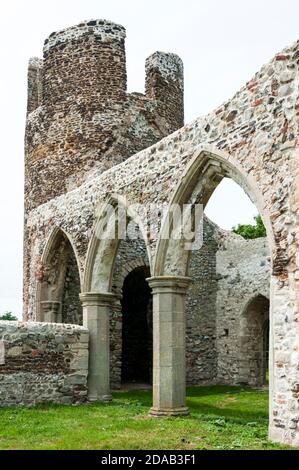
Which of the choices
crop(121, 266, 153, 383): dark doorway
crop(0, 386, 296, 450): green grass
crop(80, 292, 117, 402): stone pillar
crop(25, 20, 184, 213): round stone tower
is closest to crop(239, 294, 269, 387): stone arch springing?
crop(121, 266, 153, 383): dark doorway

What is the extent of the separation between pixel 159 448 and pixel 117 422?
2.04 metres

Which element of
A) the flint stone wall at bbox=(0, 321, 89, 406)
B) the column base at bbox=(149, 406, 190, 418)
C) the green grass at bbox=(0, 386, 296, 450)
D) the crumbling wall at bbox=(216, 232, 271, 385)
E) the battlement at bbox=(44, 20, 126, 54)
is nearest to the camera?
the green grass at bbox=(0, 386, 296, 450)

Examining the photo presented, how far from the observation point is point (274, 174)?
25.6ft

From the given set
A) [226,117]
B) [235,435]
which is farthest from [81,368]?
[226,117]

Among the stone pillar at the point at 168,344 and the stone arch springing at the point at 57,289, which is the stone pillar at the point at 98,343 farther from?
the stone arch springing at the point at 57,289

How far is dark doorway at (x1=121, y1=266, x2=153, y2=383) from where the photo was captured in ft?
58.6

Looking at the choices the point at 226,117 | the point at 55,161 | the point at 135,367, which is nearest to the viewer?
the point at 226,117

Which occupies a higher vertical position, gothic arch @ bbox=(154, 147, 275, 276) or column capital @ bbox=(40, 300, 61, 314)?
gothic arch @ bbox=(154, 147, 275, 276)

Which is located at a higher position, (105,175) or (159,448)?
(105,175)

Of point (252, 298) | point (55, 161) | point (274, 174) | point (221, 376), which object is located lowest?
point (221, 376)

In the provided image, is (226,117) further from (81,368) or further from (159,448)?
(81,368)

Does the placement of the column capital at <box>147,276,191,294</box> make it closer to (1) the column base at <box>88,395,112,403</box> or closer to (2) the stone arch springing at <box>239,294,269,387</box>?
(1) the column base at <box>88,395,112,403</box>

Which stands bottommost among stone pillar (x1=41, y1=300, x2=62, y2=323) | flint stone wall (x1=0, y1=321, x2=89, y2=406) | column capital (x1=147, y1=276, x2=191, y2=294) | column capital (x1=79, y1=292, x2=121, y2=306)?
flint stone wall (x1=0, y1=321, x2=89, y2=406)

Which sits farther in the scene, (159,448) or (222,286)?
(222,286)
